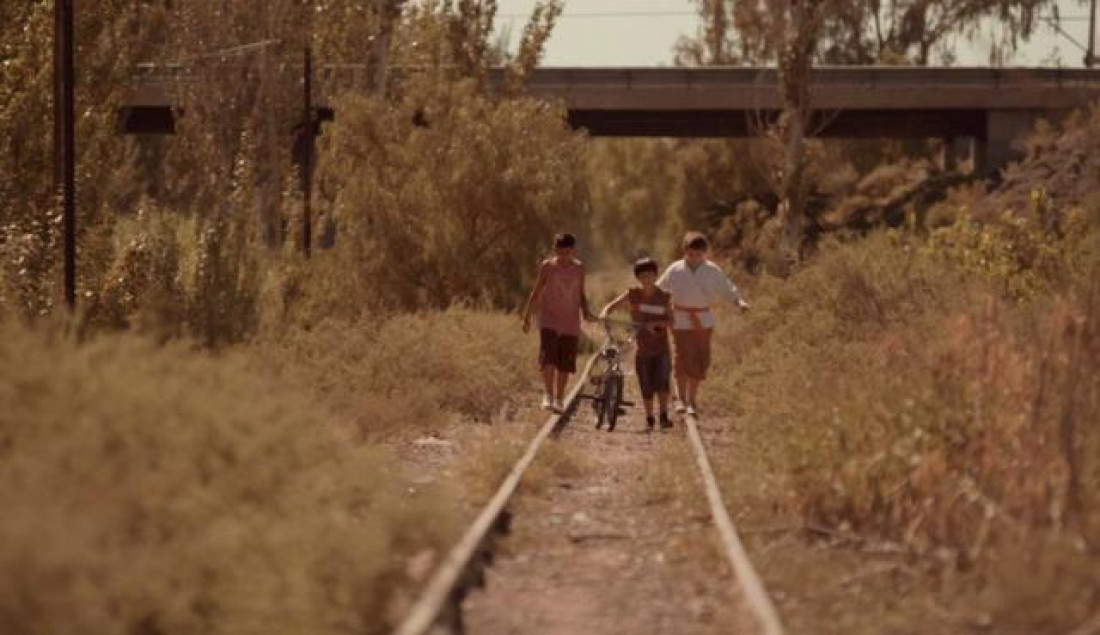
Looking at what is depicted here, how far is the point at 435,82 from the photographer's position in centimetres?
3250

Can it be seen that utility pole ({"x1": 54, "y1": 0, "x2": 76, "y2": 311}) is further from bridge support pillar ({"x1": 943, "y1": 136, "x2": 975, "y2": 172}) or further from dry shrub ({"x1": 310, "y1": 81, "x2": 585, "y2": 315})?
bridge support pillar ({"x1": 943, "y1": 136, "x2": 975, "y2": 172})

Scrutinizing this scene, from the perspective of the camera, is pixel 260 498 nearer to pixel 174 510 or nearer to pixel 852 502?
pixel 174 510

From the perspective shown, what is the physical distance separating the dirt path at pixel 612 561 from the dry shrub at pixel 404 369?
315 cm

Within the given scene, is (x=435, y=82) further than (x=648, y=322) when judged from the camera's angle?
Yes

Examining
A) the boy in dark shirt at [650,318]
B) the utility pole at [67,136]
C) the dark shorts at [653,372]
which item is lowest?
the dark shorts at [653,372]

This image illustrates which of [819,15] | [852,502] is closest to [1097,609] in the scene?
[852,502]

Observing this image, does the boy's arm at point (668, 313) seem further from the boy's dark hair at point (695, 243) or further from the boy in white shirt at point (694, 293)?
the boy's dark hair at point (695, 243)

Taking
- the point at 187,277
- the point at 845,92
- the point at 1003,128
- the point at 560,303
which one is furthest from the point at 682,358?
the point at 1003,128

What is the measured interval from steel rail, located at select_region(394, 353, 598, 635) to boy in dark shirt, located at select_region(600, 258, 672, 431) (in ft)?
10.4

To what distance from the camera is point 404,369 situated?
67.6ft

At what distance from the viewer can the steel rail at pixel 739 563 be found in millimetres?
8250

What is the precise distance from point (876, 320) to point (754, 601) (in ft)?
50.3

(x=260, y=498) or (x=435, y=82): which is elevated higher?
(x=435, y=82)

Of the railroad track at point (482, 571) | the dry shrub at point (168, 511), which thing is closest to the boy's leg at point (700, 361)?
the railroad track at point (482, 571)
